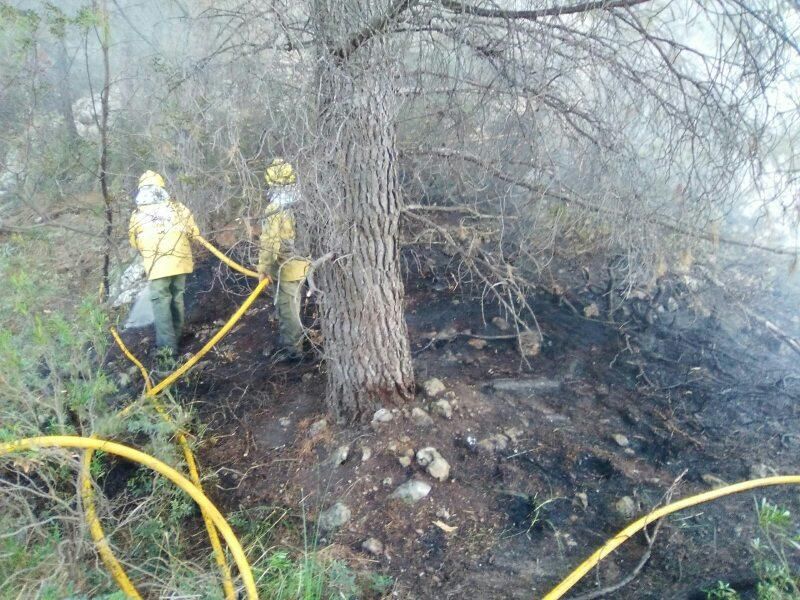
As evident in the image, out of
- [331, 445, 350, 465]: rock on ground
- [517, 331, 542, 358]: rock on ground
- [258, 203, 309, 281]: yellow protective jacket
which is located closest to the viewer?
[258, 203, 309, 281]: yellow protective jacket

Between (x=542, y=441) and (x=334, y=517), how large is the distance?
132 centimetres

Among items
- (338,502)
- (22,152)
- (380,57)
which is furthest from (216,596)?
(22,152)

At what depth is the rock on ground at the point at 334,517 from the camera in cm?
326

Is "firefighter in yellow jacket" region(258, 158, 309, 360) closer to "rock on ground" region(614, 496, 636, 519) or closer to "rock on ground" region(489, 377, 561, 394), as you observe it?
"rock on ground" region(489, 377, 561, 394)

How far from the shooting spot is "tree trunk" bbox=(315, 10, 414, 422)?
121 inches

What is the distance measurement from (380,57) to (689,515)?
2.80 metres

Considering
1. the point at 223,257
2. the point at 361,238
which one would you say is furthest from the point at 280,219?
the point at 223,257

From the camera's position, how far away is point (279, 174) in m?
2.99

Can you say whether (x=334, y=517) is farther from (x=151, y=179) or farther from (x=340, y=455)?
(x=151, y=179)

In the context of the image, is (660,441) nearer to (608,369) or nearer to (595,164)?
(608,369)

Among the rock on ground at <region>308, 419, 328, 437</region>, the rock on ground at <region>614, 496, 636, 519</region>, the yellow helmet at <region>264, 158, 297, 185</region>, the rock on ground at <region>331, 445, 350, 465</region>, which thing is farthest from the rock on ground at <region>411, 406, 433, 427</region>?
the yellow helmet at <region>264, 158, 297, 185</region>

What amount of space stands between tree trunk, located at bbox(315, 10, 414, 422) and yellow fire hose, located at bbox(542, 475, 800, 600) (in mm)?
1483

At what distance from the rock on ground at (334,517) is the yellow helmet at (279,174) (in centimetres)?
176

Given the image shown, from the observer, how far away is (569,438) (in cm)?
371
